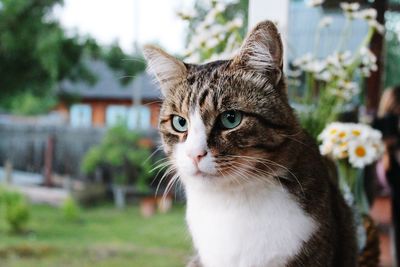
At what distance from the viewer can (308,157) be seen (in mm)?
777

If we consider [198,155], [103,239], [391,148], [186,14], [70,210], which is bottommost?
[103,239]

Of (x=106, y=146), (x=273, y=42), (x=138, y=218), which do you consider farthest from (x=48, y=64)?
(x=273, y=42)

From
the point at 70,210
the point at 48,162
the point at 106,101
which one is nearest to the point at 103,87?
the point at 106,101

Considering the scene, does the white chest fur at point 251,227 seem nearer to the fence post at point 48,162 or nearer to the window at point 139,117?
the window at point 139,117

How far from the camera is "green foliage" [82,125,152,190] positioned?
1.66 m

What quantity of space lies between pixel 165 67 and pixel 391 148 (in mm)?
986

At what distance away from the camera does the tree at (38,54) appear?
4.90ft

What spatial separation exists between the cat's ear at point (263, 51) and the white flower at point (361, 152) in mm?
340

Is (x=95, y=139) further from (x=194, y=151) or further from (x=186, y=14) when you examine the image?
(x=194, y=151)

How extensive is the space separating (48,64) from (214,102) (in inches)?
39.2

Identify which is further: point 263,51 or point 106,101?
point 106,101

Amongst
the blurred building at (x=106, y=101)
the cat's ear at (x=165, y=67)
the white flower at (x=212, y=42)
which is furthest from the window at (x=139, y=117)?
the cat's ear at (x=165, y=67)

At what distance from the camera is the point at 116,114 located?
64.3 inches

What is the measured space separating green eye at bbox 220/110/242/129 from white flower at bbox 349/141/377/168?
0.38m
